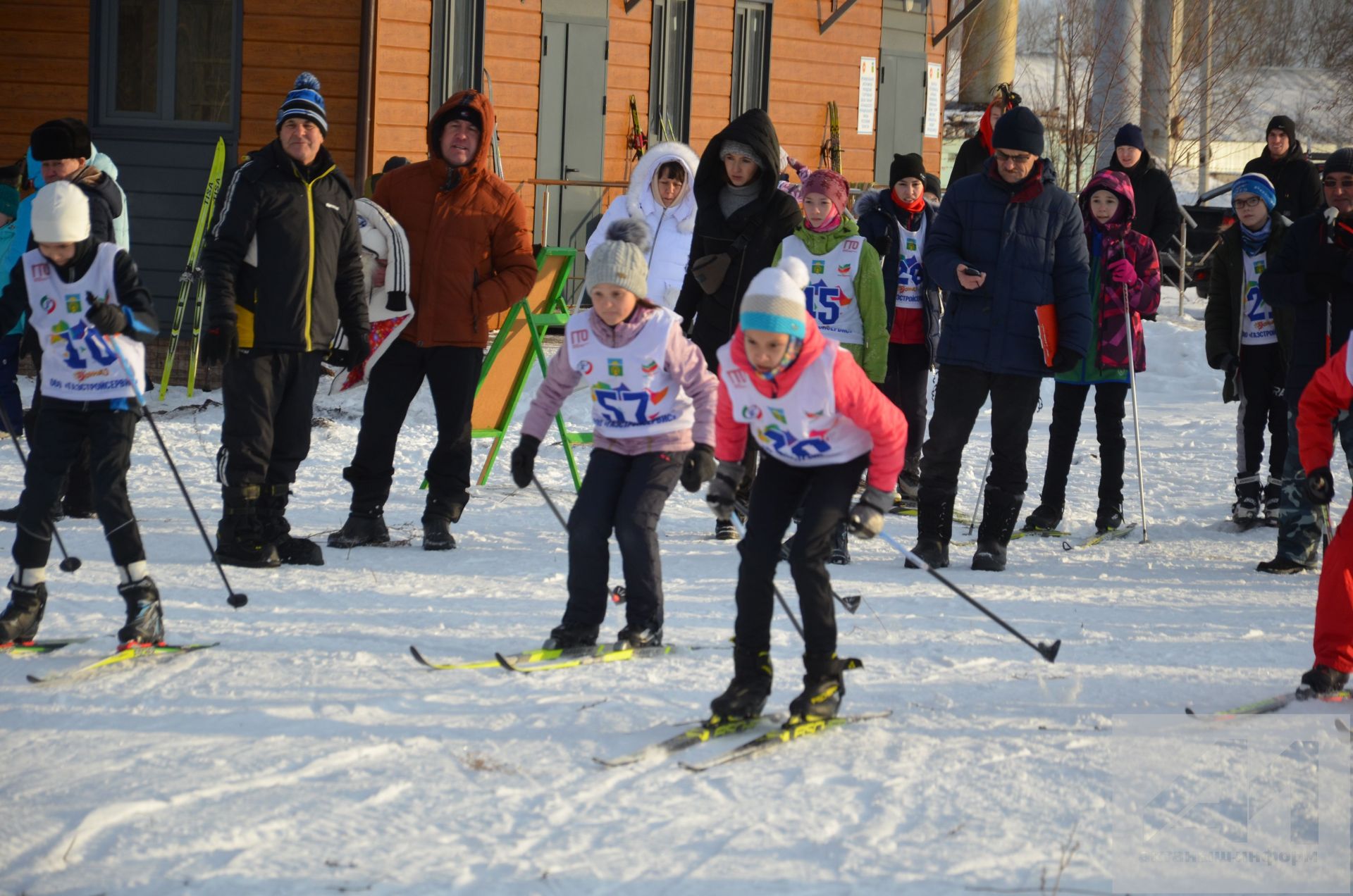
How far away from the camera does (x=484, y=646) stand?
537 centimetres

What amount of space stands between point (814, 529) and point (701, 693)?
75cm

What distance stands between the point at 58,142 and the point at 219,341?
126 cm

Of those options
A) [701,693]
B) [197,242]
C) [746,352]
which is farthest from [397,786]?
[197,242]

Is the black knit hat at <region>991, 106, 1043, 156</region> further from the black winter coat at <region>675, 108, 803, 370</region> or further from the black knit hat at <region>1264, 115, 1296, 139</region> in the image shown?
the black knit hat at <region>1264, 115, 1296, 139</region>

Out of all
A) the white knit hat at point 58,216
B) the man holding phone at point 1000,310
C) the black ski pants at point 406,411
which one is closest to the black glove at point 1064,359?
the man holding phone at point 1000,310

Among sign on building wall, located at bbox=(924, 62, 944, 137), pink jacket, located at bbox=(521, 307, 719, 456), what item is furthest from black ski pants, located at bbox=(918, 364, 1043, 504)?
sign on building wall, located at bbox=(924, 62, 944, 137)

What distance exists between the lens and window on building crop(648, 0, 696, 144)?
47.8ft

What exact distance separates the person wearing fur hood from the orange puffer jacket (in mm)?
723

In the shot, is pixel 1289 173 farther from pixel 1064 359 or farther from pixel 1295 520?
pixel 1064 359

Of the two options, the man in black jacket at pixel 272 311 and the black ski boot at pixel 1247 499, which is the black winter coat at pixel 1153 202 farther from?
the man in black jacket at pixel 272 311

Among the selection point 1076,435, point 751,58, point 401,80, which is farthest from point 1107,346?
point 751,58

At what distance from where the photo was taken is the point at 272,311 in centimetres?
644

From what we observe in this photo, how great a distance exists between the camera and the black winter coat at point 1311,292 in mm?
6918

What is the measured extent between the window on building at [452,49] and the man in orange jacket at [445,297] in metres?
5.48
